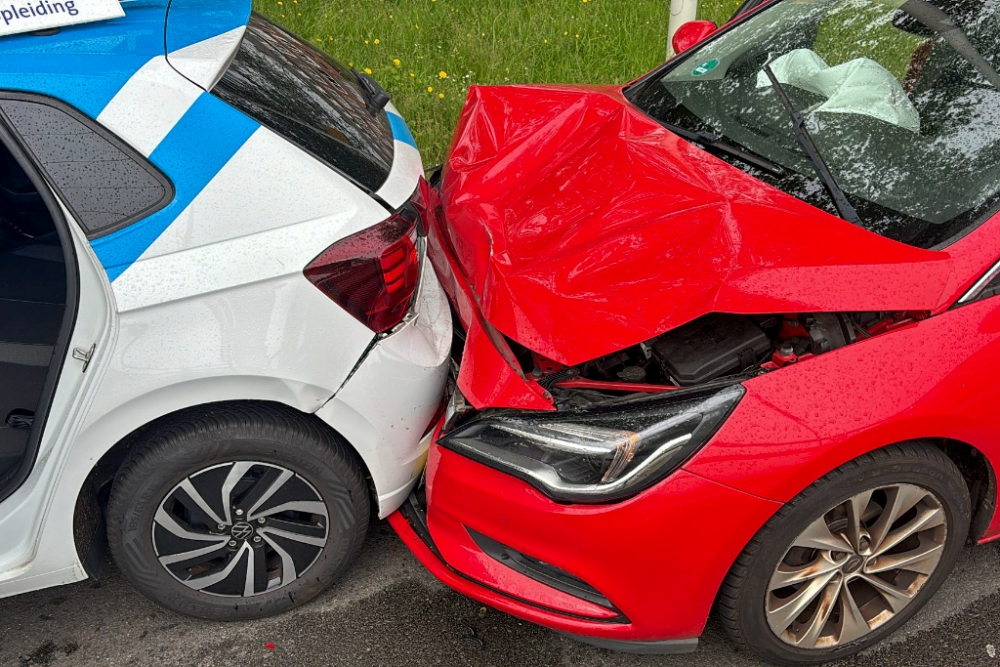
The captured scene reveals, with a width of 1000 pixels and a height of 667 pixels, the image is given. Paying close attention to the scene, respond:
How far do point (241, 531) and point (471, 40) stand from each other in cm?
402

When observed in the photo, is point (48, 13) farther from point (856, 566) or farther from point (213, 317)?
point (856, 566)

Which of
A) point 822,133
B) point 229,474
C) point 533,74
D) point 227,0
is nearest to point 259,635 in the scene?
point 229,474

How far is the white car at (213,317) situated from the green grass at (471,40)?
112 inches

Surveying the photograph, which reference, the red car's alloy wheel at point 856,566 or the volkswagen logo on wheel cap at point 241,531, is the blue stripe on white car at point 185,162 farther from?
the red car's alloy wheel at point 856,566

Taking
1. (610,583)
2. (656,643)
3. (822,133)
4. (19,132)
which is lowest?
(656,643)

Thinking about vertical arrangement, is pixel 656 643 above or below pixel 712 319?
below

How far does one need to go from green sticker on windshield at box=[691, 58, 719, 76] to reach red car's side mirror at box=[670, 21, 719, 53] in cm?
31

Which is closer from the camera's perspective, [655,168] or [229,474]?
[229,474]

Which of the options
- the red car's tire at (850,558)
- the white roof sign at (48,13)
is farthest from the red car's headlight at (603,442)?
the white roof sign at (48,13)

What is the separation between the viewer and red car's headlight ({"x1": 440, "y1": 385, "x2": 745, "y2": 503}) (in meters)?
1.93

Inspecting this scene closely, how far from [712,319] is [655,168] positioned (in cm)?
53

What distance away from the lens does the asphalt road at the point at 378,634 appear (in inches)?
93.4

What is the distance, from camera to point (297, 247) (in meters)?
2.07

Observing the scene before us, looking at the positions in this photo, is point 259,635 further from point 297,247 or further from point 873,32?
point 873,32
